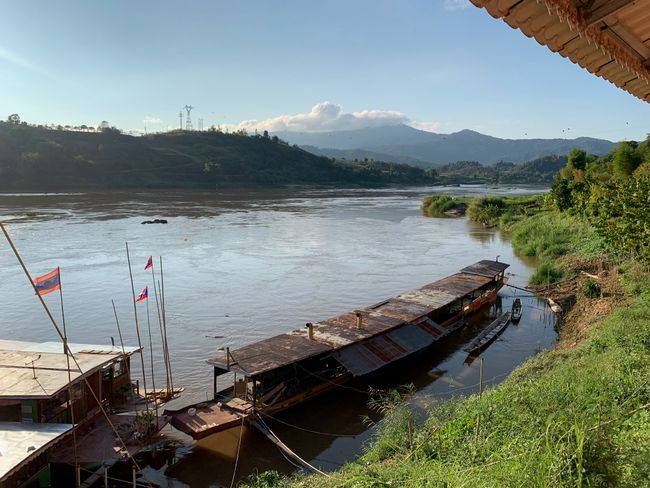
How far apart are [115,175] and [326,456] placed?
277ft

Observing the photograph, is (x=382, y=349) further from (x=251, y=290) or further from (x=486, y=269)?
(x=486, y=269)

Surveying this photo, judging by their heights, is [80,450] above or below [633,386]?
below

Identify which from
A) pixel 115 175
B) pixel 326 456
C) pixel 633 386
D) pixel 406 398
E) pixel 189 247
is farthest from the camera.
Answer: pixel 115 175

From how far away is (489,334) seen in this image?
1928cm

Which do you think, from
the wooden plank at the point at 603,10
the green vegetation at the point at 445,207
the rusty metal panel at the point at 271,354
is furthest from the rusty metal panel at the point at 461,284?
the green vegetation at the point at 445,207

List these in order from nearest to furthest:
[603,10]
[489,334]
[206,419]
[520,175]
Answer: [603,10] → [206,419] → [489,334] → [520,175]

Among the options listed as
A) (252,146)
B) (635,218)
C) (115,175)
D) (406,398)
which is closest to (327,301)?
(406,398)

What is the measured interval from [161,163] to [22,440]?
94938 millimetres

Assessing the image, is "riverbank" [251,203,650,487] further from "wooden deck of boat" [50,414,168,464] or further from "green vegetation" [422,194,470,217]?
"green vegetation" [422,194,470,217]

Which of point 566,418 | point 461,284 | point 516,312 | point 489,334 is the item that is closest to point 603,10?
point 566,418

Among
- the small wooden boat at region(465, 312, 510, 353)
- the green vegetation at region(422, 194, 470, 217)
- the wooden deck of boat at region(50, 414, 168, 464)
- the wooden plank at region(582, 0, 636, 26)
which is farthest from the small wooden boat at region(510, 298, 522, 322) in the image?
the green vegetation at region(422, 194, 470, 217)

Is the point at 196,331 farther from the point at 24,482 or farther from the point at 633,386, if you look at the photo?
the point at 633,386

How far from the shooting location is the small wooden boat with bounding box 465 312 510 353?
1822 centimetres

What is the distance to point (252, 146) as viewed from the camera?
12288 centimetres
